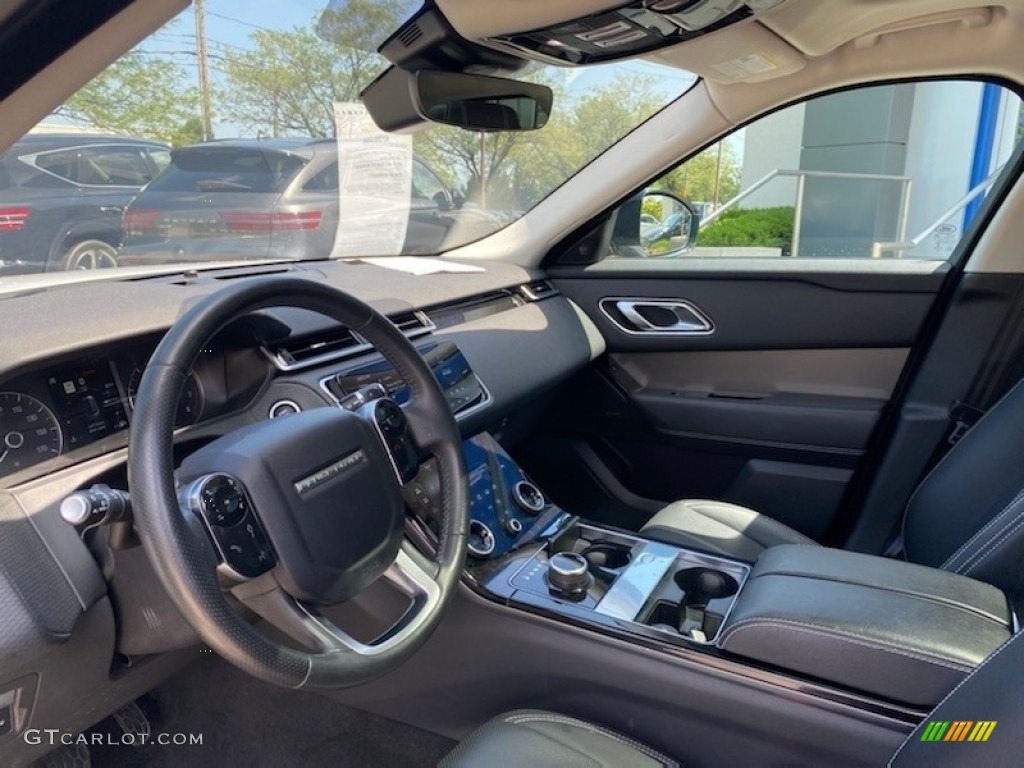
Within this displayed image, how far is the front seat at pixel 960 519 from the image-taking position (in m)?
1.40

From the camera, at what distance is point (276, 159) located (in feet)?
7.50

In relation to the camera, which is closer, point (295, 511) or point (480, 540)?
point (295, 511)

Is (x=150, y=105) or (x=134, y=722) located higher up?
(x=150, y=105)

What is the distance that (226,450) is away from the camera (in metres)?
1.05

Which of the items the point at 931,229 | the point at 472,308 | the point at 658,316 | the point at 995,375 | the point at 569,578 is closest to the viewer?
the point at 569,578

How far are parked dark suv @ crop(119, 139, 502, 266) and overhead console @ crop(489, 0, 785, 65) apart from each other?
81cm

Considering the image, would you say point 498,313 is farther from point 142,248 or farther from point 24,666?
point 24,666

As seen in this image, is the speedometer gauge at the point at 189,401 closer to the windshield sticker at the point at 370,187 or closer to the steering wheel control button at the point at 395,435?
the steering wheel control button at the point at 395,435

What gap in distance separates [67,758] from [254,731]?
397 mm

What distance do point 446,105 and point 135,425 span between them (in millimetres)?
918

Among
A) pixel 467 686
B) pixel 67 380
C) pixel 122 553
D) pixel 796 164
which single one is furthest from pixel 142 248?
pixel 796 164

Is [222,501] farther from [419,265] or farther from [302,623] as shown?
[419,265]

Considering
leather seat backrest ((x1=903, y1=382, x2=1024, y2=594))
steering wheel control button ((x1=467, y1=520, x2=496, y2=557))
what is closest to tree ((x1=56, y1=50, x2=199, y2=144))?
steering wheel control button ((x1=467, y1=520, x2=496, y2=557))

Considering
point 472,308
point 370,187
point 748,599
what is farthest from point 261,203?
point 748,599
